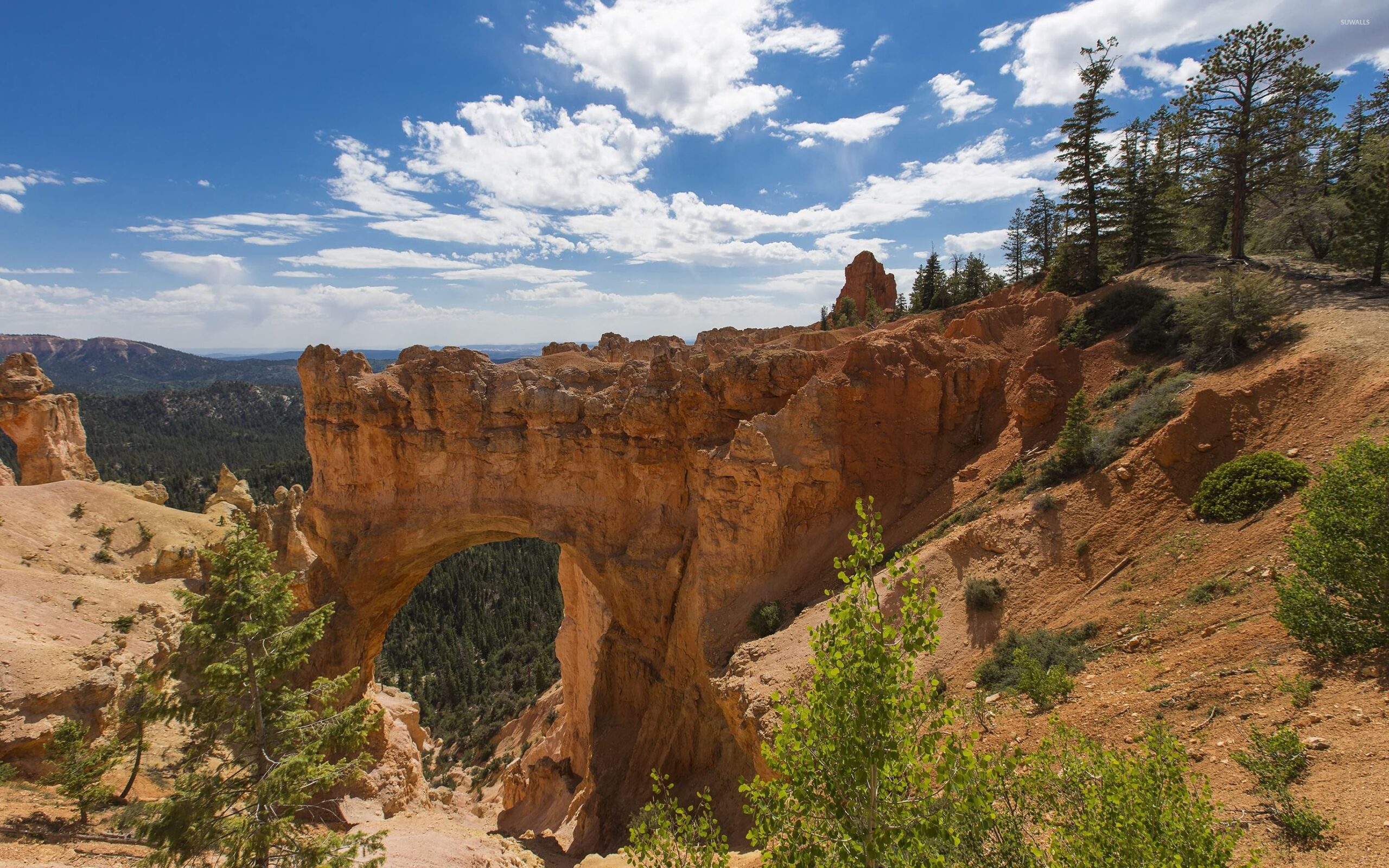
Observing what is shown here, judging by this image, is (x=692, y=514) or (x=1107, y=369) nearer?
(x=1107, y=369)

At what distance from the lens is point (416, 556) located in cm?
2783

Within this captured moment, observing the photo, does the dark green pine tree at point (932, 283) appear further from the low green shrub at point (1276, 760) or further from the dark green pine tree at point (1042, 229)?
the low green shrub at point (1276, 760)

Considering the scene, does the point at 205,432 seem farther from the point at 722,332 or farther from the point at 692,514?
the point at 692,514

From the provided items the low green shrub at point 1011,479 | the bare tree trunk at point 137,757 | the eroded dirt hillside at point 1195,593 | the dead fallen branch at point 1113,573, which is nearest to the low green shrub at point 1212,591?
the eroded dirt hillside at point 1195,593

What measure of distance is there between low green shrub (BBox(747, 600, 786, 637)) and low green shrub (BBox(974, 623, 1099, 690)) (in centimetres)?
620

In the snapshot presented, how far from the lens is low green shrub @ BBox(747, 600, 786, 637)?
58.9 feet

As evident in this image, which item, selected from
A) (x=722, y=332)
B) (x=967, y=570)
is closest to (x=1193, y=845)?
(x=967, y=570)

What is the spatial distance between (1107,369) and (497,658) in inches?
2149

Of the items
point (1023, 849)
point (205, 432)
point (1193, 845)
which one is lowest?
point (205, 432)

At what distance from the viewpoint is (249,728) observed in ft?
32.9

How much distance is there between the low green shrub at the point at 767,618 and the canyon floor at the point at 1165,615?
2.31 ft

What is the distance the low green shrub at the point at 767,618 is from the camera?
18.0m

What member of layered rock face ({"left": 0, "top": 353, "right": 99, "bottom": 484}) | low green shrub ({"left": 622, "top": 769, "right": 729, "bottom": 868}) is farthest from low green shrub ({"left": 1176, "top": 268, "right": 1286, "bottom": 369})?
layered rock face ({"left": 0, "top": 353, "right": 99, "bottom": 484})

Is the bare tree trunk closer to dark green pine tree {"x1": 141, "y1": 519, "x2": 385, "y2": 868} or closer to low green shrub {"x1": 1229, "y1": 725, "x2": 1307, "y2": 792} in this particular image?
dark green pine tree {"x1": 141, "y1": 519, "x2": 385, "y2": 868}
